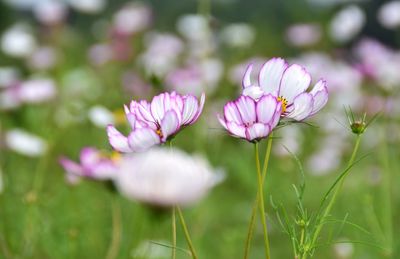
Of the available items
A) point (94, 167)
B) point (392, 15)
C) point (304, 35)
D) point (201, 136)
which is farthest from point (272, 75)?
point (304, 35)

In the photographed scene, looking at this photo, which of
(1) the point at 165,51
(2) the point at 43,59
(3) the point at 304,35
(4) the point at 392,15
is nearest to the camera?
(4) the point at 392,15

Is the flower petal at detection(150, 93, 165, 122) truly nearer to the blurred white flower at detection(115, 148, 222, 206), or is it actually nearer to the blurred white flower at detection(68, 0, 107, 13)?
the blurred white flower at detection(115, 148, 222, 206)

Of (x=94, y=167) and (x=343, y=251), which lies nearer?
(x=94, y=167)

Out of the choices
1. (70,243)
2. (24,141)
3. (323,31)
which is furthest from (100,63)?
(70,243)

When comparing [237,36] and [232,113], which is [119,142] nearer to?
[232,113]

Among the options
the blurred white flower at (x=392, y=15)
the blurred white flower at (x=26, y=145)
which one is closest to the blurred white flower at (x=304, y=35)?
the blurred white flower at (x=392, y=15)

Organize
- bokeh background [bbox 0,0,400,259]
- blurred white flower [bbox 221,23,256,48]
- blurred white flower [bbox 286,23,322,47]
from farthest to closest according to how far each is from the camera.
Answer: blurred white flower [bbox 286,23,322,47], blurred white flower [bbox 221,23,256,48], bokeh background [bbox 0,0,400,259]

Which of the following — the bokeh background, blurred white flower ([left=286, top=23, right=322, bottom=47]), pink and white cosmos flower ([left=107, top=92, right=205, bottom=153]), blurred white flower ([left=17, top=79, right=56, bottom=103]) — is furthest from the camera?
blurred white flower ([left=286, top=23, right=322, bottom=47])

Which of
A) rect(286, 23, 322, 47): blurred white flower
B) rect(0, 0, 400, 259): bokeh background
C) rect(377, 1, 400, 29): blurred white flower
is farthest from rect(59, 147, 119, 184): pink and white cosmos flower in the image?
rect(286, 23, 322, 47): blurred white flower
